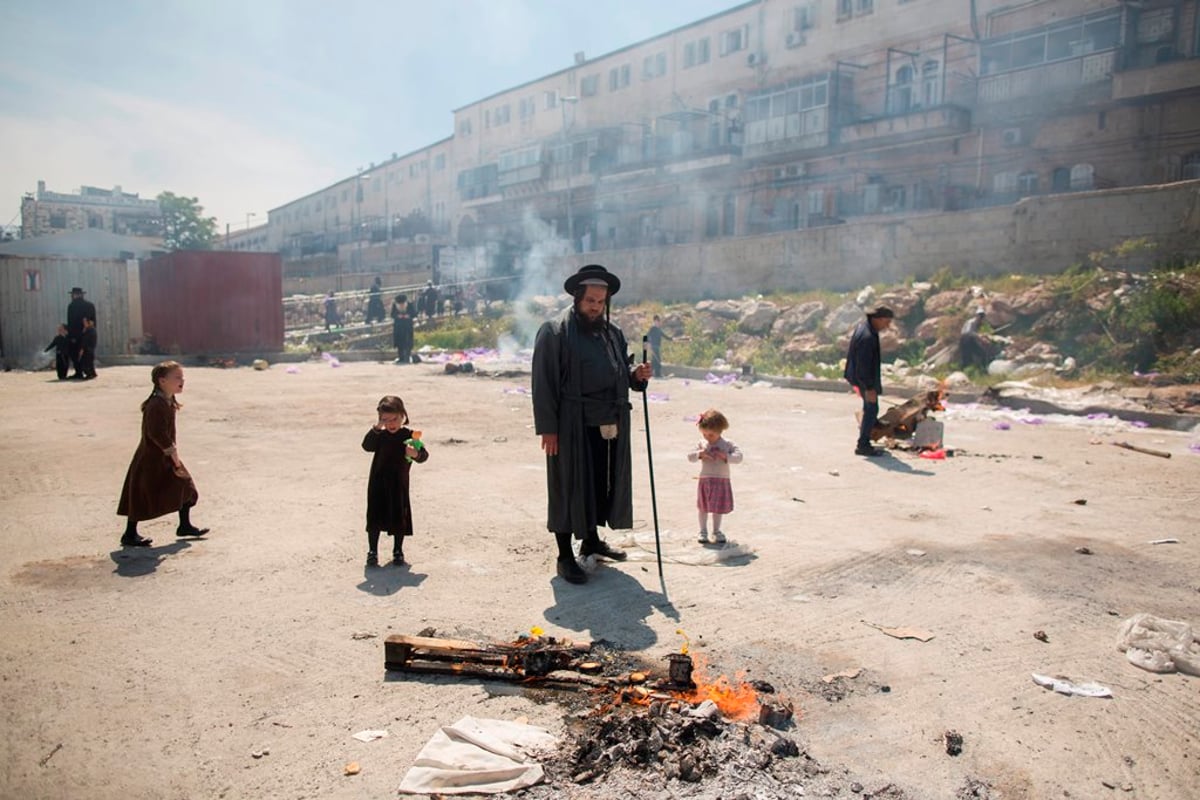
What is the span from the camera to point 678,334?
81.3ft

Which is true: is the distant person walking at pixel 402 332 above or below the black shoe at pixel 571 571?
above

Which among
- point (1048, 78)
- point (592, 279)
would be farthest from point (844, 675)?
point (1048, 78)

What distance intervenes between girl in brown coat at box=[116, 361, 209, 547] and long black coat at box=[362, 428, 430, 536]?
146 cm

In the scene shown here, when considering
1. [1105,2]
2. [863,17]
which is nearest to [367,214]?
[863,17]

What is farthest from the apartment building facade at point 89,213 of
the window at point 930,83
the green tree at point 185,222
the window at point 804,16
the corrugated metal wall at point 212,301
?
the window at point 930,83

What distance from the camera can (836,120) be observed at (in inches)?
1270

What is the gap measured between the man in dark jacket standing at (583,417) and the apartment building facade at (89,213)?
204 ft

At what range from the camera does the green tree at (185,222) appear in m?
61.5

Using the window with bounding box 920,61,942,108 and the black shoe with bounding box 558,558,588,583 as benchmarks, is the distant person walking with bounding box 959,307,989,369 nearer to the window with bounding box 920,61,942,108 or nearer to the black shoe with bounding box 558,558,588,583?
the black shoe with bounding box 558,558,588,583

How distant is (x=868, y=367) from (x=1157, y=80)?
2109cm

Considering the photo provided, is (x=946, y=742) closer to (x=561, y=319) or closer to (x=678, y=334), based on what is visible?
(x=561, y=319)

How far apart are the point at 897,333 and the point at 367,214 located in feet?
194

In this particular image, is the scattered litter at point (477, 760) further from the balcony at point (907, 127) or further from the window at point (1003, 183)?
the balcony at point (907, 127)

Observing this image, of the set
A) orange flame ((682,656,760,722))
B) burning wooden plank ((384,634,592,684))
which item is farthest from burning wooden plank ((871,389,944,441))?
burning wooden plank ((384,634,592,684))
